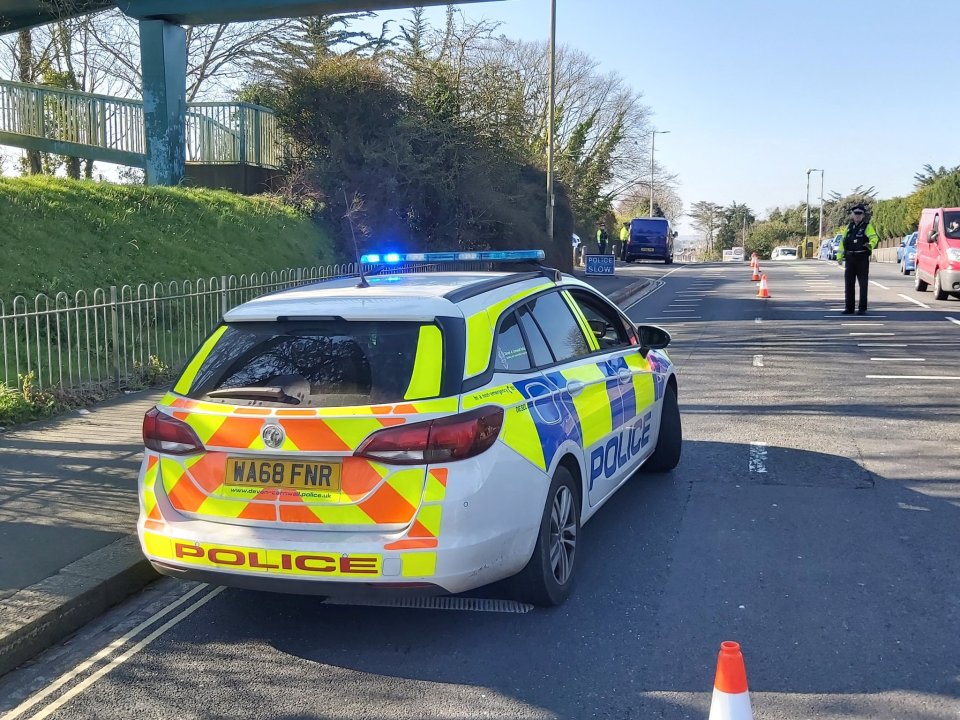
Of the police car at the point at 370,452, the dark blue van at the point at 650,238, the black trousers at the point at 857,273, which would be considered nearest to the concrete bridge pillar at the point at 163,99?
the black trousers at the point at 857,273

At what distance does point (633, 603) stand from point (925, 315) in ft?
49.9

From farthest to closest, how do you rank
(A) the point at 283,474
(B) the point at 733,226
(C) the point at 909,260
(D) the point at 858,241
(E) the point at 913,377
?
(B) the point at 733,226 → (C) the point at 909,260 → (D) the point at 858,241 → (E) the point at 913,377 → (A) the point at 283,474

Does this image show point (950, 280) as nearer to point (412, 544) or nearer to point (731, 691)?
point (412, 544)

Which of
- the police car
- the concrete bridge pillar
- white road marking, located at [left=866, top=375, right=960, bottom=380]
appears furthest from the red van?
the police car

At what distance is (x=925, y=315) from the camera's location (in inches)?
685

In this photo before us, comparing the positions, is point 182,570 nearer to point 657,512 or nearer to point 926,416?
point 657,512

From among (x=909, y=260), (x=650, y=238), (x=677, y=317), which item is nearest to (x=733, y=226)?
(x=650, y=238)

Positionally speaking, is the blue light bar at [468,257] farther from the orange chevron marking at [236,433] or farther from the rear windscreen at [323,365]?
the orange chevron marking at [236,433]

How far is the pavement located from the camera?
4191 millimetres

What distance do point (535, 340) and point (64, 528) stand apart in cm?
291

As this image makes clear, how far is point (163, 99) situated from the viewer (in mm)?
17062

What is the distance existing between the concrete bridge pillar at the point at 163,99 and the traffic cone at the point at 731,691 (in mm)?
16455

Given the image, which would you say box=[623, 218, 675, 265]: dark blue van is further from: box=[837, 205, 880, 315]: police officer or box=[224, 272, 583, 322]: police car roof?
box=[224, 272, 583, 322]: police car roof

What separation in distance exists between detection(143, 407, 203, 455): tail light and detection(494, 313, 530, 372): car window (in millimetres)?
1370
